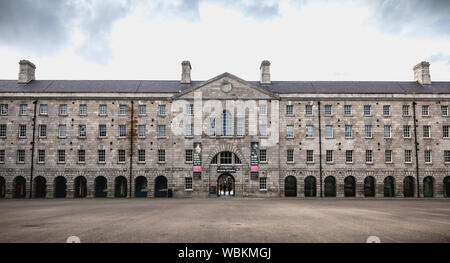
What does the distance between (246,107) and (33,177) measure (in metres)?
26.2

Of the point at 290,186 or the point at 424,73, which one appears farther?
the point at 424,73

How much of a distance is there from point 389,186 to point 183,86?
2831 centimetres

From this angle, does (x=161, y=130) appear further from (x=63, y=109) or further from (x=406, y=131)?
(x=406, y=131)

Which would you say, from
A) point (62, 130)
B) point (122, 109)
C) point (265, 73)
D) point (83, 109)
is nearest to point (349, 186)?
point (265, 73)

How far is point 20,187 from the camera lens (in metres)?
37.3

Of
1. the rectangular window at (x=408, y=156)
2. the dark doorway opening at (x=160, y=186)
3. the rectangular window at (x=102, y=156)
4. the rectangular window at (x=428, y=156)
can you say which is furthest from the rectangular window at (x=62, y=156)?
the rectangular window at (x=428, y=156)

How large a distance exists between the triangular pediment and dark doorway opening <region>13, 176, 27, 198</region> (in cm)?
2049

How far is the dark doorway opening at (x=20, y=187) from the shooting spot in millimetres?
36844

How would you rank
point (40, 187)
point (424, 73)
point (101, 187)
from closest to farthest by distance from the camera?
1. point (40, 187)
2. point (101, 187)
3. point (424, 73)

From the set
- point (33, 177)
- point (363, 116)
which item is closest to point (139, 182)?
point (33, 177)

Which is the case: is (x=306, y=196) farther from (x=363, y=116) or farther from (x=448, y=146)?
(x=448, y=146)

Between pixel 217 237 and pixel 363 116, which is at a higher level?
pixel 363 116

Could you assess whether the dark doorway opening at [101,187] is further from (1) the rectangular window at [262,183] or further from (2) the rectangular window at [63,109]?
(1) the rectangular window at [262,183]
